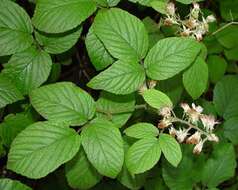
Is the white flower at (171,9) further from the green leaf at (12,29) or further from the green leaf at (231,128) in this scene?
the green leaf at (231,128)

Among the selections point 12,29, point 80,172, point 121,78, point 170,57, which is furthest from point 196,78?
point 12,29

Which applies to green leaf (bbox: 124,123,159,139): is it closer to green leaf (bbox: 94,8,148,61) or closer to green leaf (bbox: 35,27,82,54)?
green leaf (bbox: 94,8,148,61)

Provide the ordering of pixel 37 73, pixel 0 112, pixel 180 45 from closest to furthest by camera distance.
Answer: pixel 180 45
pixel 37 73
pixel 0 112

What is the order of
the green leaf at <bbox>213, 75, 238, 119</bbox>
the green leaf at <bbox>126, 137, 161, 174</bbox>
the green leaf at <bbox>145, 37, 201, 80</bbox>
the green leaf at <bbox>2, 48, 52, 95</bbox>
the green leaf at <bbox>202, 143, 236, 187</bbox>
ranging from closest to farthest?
1. the green leaf at <bbox>126, 137, 161, 174</bbox>
2. the green leaf at <bbox>145, 37, 201, 80</bbox>
3. the green leaf at <bbox>2, 48, 52, 95</bbox>
4. the green leaf at <bbox>202, 143, 236, 187</bbox>
5. the green leaf at <bbox>213, 75, 238, 119</bbox>

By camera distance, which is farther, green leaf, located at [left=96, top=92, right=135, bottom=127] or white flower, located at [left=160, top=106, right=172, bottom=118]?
green leaf, located at [left=96, top=92, right=135, bottom=127]

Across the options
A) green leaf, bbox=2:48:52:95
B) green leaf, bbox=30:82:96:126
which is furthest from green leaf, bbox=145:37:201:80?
green leaf, bbox=2:48:52:95

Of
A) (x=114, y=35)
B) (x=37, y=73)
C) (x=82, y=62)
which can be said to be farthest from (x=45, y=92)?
(x=82, y=62)

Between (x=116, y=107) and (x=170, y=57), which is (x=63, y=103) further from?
(x=170, y=57)

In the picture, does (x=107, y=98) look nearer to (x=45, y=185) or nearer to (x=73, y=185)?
(x=73, y=185)
